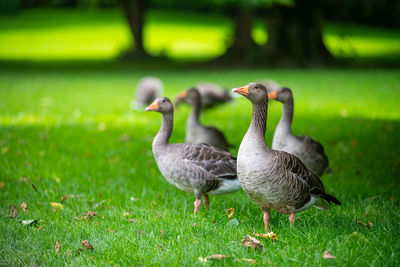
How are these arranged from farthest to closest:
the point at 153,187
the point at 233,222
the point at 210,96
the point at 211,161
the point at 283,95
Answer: the point at 210,96 → the point at 153,187 → the point at 283,95 → the point at 211,161 → the point at 233,222

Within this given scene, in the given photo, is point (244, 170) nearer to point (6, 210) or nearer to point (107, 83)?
point (6, 210)

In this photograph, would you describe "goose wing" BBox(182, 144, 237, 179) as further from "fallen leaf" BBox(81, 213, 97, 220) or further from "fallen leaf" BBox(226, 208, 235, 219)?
"fallen leaf" BBox(81, 213, 97, 220)

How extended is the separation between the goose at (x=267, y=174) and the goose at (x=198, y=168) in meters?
0.78

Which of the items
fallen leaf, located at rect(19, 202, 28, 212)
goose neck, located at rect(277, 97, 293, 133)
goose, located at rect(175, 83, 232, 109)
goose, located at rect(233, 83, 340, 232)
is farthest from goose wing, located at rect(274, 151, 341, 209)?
goose, located at rect(175, 83, 232, 109)

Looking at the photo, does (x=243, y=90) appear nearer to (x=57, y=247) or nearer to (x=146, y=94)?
(x=57, y=247)

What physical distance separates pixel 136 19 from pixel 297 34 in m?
11.0

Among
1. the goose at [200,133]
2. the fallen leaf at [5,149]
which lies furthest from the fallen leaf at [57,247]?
the fallen leaf at [5,149]

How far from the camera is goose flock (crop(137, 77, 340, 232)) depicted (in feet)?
13.8

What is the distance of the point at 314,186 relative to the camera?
4484mm

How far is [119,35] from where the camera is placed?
50.5 meters

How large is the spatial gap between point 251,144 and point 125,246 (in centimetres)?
154

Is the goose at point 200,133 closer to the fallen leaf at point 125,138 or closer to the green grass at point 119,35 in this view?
the fallen leaf at point 125,138

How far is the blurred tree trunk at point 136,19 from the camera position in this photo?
27.8m

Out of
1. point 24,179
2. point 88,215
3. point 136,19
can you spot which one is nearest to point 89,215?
point 88,215
